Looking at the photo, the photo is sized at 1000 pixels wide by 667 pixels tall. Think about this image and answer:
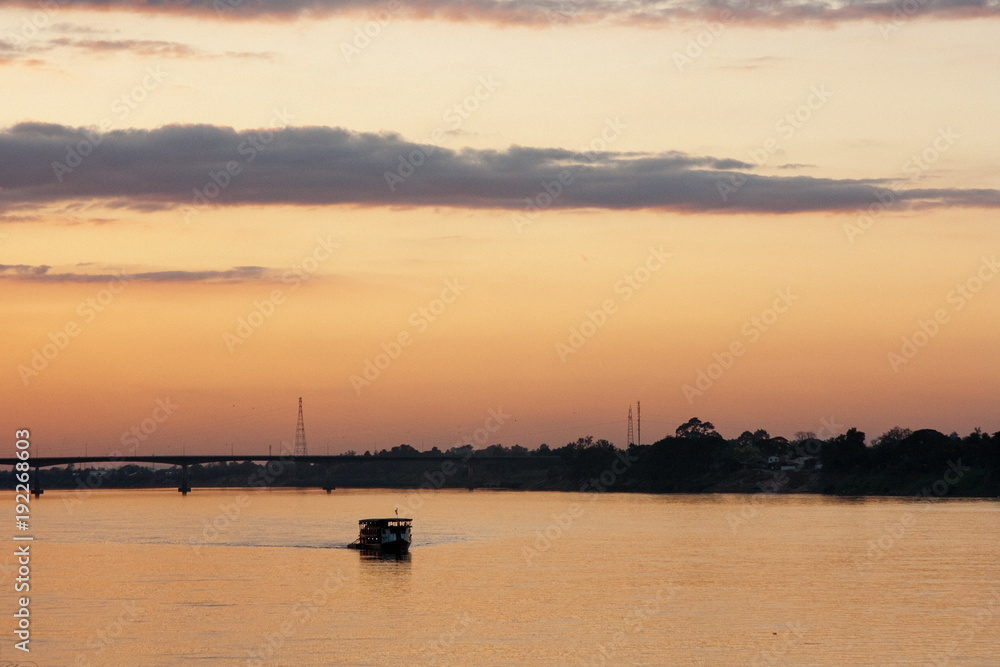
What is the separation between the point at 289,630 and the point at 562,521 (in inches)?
4122

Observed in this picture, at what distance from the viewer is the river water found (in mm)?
59781

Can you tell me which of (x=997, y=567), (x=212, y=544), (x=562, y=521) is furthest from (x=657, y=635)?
(x=562, y=521)

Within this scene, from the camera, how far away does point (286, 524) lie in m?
166

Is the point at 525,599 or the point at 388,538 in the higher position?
the point at 388,538

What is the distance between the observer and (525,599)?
77500mm

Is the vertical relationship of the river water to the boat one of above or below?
below

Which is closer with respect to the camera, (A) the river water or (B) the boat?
(A) the river water

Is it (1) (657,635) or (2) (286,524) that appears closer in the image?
(1) (657,635)

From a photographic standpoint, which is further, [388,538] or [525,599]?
[388,538]

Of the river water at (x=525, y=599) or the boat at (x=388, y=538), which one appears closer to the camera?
the river water at (x=525, y=599)

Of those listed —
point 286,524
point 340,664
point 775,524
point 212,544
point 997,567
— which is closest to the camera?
point 340,664

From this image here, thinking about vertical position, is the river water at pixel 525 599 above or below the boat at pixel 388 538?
below

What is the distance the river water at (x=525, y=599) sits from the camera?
59.8m

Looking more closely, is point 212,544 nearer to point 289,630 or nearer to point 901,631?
point 289,630
